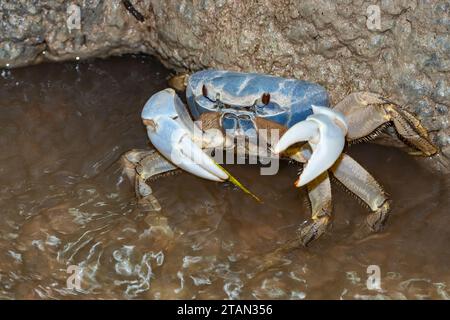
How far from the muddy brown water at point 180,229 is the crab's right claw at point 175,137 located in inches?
11.8

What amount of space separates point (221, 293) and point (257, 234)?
1.29 feet

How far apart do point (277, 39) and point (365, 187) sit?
94 centimetres

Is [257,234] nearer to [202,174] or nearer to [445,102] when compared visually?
[202,174]

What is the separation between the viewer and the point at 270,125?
3.05m

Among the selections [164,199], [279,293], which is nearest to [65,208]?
[164,199]

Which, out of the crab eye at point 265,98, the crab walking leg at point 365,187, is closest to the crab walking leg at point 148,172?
the crab eye at point 265,98

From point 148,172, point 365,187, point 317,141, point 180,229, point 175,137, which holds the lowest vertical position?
point 180,229

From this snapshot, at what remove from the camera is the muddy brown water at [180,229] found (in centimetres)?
275

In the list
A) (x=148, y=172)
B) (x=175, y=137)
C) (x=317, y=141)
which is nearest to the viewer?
(x=317, y=141)

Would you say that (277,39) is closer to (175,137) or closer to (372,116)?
(372,116)

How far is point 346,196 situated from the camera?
323 centimetres

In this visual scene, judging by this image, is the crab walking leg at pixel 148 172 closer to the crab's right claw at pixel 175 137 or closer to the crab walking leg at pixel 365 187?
the crab's right claw at pixel 175 137

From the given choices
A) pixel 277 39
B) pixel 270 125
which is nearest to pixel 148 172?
pixel 270 125

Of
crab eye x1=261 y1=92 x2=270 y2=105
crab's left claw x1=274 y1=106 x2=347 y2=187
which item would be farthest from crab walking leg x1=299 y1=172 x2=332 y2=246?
crab eye x1=261 y1=92 x2=270 y2=105
